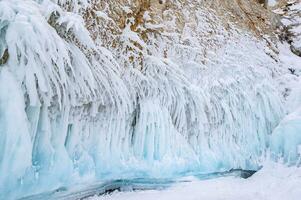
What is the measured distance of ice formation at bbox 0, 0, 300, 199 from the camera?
3619 mm

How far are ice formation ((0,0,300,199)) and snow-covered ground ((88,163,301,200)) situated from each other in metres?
0.30

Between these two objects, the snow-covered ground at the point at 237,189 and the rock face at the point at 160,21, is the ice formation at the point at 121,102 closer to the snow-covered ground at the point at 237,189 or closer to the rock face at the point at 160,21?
the rock face at the point at 160,21

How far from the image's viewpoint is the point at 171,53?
629 centimetres

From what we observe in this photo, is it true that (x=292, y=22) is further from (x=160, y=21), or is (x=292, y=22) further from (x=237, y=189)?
(x=237, y=189)

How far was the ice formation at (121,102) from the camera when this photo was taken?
3.62 m

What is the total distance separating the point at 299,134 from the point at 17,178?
5.46 meters

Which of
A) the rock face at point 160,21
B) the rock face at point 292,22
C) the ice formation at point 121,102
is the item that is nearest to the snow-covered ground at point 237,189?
the ice formation at point 121,102

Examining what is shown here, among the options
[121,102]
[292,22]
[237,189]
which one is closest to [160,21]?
[121,102]

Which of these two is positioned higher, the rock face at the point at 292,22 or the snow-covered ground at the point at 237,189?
the rock face at the point at 292,22

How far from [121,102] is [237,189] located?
2666 millimetres

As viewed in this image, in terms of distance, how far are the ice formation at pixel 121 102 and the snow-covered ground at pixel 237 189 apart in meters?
0.30

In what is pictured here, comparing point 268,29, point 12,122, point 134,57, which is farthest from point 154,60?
point 268,29

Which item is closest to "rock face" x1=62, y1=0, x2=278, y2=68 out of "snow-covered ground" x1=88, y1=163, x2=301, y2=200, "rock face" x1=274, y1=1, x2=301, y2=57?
"rock face" x1=274, y1=1, x2=301, y2=57

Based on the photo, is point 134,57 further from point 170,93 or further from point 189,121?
point 189,121
